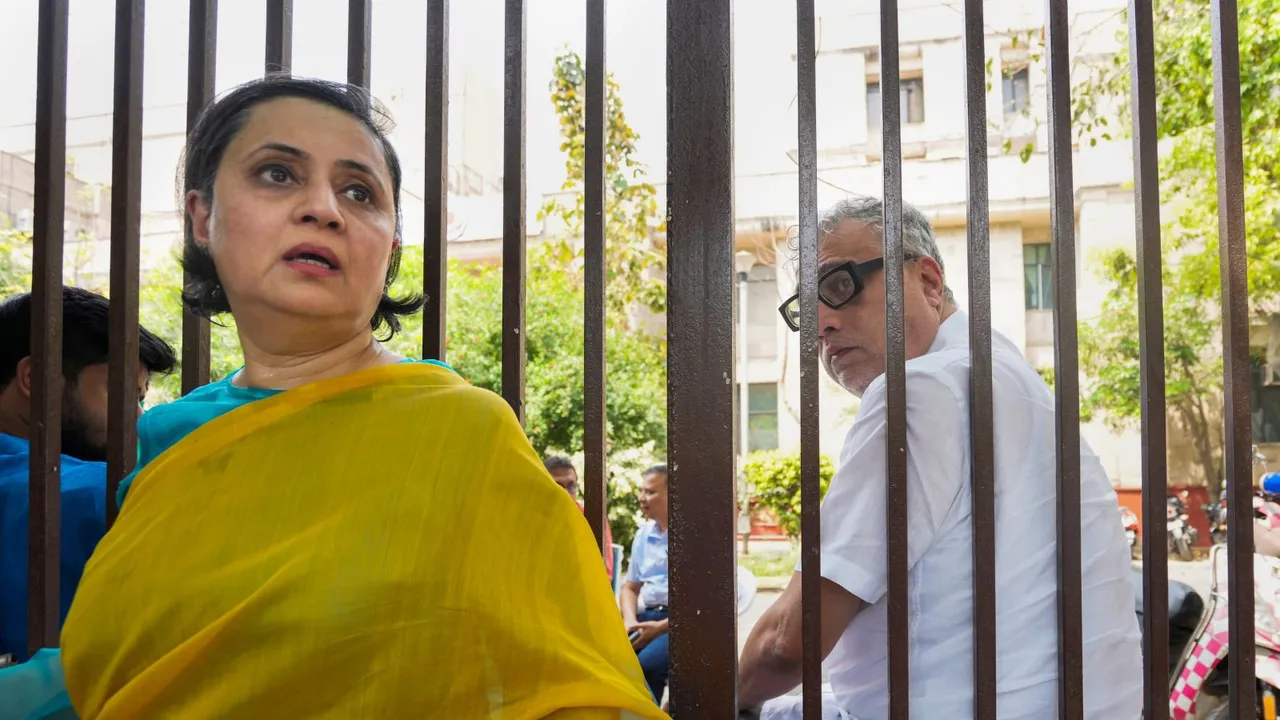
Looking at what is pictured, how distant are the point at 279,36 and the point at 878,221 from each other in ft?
4.00

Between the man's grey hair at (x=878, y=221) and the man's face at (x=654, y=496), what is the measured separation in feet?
13.8

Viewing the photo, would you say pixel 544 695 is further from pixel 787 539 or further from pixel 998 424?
pixel 787 539

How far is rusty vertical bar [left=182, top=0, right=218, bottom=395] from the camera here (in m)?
1.76

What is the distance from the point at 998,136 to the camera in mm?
14781

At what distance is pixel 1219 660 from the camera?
3740mm

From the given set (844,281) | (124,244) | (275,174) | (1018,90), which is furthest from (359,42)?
(1018,90)

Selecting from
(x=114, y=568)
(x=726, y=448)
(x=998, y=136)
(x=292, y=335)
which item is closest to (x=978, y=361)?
(x=726, y=448)

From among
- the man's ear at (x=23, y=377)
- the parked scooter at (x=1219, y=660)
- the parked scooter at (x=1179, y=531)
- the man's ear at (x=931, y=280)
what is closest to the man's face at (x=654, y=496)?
the parked scooter at (x=1219, y=660)

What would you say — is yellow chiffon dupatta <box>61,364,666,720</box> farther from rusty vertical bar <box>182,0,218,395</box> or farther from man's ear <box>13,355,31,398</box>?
man's ear <box>13,355,31,398</box>

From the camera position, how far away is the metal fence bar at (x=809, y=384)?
1.48 m

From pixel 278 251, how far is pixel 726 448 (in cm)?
72

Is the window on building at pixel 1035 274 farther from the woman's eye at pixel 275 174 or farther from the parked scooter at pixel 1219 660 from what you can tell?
the woman's eye at pixel 275 174

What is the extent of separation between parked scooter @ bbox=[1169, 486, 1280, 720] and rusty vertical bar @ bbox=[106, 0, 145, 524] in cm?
346

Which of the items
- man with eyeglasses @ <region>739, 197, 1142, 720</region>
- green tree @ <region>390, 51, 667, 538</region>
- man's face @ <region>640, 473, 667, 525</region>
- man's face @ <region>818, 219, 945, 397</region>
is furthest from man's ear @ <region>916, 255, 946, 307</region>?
green tree @ <region>390, 51, 667, 538</region>
